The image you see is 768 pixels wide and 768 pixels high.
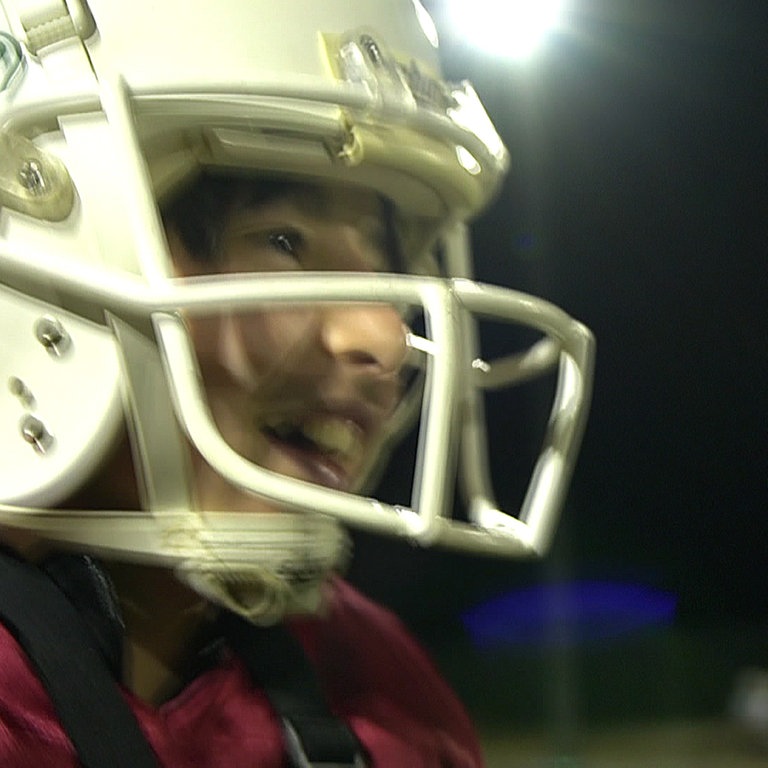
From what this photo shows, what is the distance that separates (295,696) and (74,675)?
0.59 feet

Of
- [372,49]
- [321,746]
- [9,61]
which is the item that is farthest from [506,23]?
[321,746]

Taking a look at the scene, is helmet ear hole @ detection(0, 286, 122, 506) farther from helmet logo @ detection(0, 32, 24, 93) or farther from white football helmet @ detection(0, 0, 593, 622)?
helmet logo @ detection(0, 32, 24, 93)

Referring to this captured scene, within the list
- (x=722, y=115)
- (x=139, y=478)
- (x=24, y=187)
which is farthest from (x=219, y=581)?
(x=722, y=115)

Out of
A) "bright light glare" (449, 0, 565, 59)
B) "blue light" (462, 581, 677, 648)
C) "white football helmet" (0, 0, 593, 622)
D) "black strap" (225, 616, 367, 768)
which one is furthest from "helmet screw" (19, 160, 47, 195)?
→ "blue light" (462, 581, 677, 648)

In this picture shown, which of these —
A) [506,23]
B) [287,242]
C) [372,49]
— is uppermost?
[506,23]

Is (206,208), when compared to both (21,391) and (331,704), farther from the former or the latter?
(331,704)

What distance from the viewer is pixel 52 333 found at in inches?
23.7

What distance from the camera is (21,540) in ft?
2.09

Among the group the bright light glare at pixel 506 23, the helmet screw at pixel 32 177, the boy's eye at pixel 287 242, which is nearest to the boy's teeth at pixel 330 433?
the boy's eye at pixel 287 242

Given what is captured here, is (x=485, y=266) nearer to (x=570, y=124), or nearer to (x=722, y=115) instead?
(x=570, y=124)

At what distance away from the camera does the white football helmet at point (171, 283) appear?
22.3 inches

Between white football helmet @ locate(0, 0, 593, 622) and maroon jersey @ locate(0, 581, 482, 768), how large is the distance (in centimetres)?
8

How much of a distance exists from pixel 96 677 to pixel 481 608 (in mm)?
868

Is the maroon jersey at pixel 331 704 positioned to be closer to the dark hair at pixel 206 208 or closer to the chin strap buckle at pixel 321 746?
the chin strap buckle at pixel 321 746
